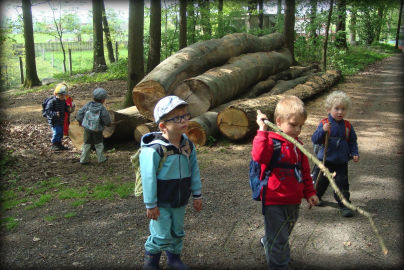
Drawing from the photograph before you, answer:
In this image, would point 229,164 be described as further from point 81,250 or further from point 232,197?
point 81,250

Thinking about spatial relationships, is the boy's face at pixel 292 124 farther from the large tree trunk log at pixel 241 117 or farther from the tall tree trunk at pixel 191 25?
the tall tree trunk at pixel 191 25

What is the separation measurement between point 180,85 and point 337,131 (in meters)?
5.38

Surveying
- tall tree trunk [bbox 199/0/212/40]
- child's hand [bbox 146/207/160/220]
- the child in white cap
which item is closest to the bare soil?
the child in white cap

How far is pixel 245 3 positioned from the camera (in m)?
24.8

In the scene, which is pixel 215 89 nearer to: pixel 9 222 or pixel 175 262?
pixel 9 222

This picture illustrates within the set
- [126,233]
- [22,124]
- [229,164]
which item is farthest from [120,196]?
[22,124]

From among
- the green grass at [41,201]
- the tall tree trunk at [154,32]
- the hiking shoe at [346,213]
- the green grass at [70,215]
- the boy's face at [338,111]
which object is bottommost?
the green grass at [41,201]

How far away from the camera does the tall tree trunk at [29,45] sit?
17359mm

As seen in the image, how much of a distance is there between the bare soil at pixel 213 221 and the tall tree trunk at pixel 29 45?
11.1 meters

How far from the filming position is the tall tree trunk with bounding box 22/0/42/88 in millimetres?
17359

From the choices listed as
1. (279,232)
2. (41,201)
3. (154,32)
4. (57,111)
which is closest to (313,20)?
(154,32)

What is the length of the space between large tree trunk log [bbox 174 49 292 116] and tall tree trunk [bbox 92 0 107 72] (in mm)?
12333

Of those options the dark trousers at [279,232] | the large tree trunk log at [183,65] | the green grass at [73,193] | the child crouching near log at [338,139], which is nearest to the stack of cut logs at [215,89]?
the large tree trunk log at [183,65]

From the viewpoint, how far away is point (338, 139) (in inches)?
177
